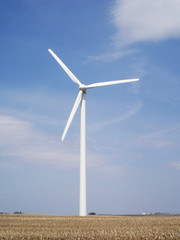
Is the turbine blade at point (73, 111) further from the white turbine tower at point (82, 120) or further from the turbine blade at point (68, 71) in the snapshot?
the turbine blade at point (68, 71)

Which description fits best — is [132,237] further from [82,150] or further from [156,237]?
[82,150]

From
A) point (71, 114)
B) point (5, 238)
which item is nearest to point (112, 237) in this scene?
point (5, 238)

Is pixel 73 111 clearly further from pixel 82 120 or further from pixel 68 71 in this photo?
pixel 68 71

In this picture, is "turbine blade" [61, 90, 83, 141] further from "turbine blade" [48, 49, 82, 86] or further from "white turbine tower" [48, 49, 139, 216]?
"turbine blade" [48, 49, 82, 86]

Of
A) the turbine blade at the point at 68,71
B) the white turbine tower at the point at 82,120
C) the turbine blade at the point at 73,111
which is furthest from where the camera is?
the turbine blade at the point at 68,71

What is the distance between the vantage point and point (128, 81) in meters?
47.2

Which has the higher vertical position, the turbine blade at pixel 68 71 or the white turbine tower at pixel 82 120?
the turbine blade at pixel 68 71

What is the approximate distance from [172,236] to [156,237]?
2.97ft

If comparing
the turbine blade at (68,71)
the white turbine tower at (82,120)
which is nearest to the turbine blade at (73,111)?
the white turbine tower at (82,120)

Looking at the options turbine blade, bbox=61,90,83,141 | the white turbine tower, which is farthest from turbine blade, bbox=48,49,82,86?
turbine blade, bbox=61,90,83,141

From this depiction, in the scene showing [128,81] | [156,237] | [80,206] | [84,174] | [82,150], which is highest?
[128,81]

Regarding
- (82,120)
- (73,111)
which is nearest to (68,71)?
(73,111)

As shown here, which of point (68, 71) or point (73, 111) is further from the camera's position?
point (68, 71)

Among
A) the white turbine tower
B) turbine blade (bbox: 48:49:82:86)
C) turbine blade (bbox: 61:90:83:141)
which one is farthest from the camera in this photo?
turbine blade (bbox: 48:49:82:86)
